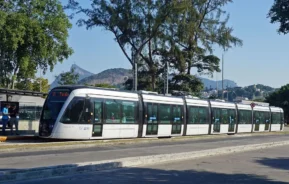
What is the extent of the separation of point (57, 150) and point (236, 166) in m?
8.17

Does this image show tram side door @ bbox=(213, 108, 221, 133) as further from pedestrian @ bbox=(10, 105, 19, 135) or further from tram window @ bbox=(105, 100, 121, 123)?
pedestrian @ bbox=(10, 105, 19, 135)

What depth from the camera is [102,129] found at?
85.2 feet

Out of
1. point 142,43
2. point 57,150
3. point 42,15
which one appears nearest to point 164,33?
point 142,43

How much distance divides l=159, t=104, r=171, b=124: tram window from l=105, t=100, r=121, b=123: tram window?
4575mm

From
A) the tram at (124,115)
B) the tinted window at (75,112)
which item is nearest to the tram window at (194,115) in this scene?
the tram at (124,115)

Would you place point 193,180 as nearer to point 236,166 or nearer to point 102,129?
point 236,166

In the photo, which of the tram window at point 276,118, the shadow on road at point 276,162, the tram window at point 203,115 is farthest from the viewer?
the tram window at point 276,118

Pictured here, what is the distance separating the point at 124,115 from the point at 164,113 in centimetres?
459

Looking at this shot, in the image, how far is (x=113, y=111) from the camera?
87.3 feet

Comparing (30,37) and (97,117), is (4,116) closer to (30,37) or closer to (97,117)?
(97,117)

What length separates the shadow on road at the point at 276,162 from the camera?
17.0m

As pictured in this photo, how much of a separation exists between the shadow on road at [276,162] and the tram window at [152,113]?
10.9 meters

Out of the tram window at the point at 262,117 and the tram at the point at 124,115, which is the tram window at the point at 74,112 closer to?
the tram at the point at 124,115

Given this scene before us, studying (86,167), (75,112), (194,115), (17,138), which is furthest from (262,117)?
(86,167)
